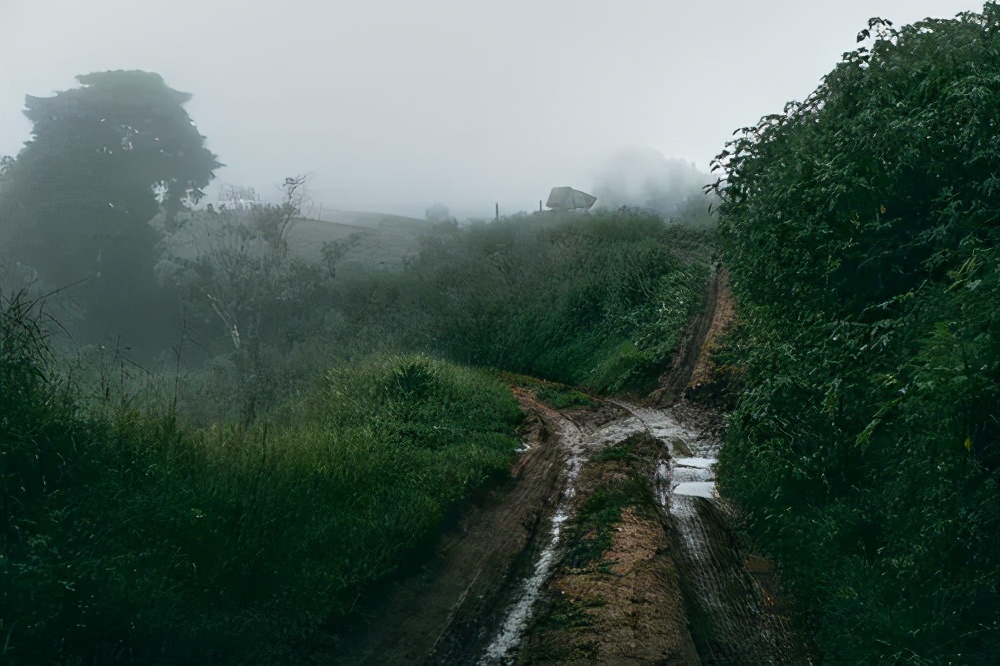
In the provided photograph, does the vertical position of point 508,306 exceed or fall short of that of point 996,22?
it falls short

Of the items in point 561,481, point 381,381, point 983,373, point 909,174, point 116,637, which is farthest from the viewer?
point 381,381

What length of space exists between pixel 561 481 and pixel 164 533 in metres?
5.31

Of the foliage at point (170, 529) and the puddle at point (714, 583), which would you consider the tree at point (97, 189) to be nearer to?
the foliage at point (170, 529)

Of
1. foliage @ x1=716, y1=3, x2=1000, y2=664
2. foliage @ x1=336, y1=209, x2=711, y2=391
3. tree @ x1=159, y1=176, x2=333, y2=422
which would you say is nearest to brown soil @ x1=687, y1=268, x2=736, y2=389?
foliage @ x1=336, y1=209, x2=711, y2=391

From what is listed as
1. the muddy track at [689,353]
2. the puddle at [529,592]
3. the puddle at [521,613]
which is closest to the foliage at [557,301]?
the muddy track at [689,353]

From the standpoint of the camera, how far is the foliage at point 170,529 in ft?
15.9

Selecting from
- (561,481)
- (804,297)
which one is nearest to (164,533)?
(561,481)

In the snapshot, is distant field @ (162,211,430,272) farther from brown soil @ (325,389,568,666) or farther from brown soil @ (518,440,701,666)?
brown soil @ (518,440,701,666)

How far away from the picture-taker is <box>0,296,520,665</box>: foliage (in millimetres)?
4852

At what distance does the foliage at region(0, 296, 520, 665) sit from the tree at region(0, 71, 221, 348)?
23.2m

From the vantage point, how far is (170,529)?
5730 millimetres

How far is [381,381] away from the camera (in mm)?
12656

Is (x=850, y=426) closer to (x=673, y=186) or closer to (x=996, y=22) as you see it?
(x=996, y=22)

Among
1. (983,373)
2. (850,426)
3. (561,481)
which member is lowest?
(561,481)
